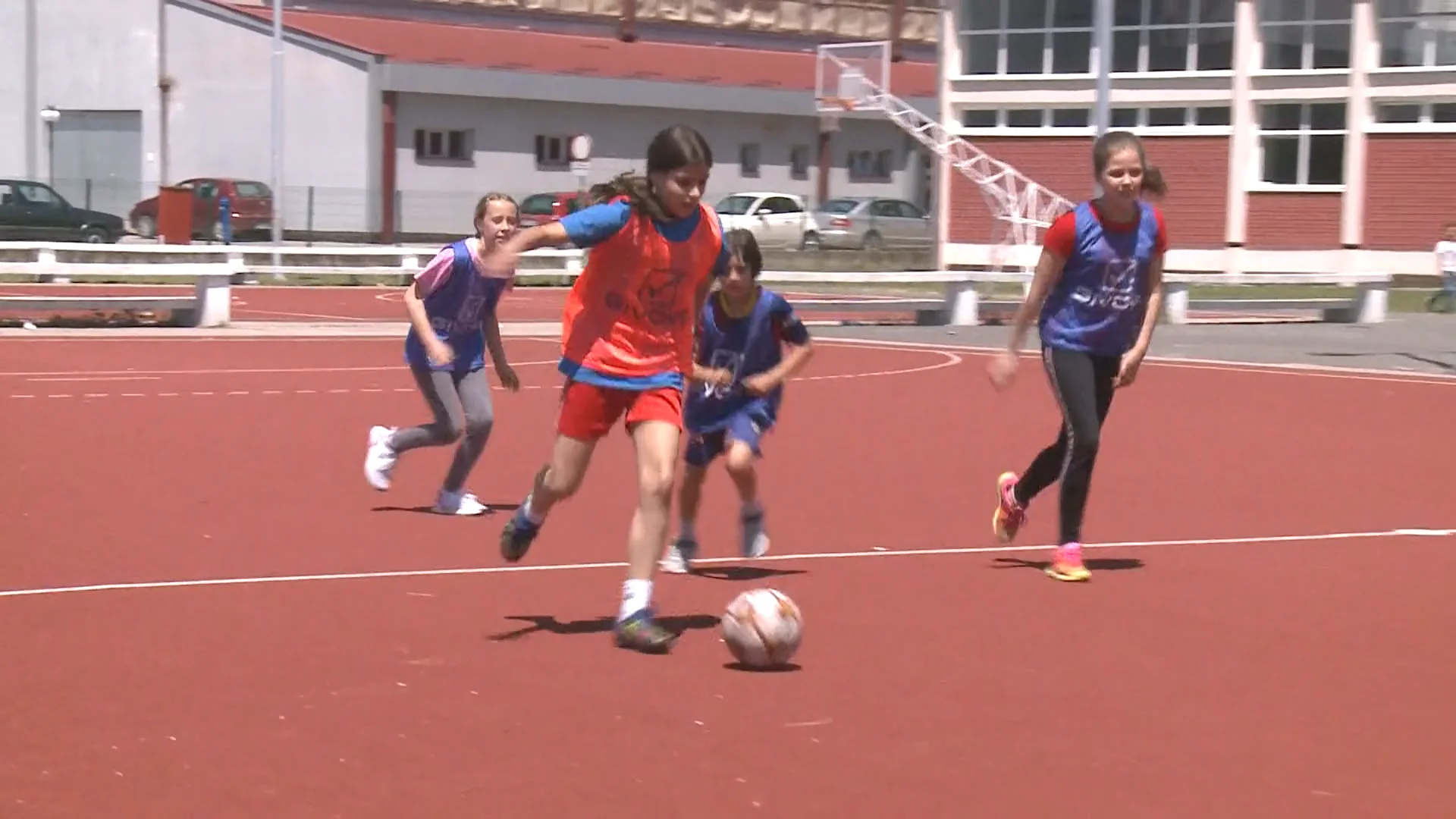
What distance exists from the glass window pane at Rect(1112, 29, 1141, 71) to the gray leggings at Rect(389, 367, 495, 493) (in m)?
39.9

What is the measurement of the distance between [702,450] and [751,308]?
28.2 inches

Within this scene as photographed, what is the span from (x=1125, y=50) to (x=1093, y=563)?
41.2m

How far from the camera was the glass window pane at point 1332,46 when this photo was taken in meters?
46.2

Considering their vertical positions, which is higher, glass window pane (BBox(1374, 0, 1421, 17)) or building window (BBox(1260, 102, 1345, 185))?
glass window pane (BBox(1374, 0, 1421, 17))

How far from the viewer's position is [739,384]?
895 centimetres

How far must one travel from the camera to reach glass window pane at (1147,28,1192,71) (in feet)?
159

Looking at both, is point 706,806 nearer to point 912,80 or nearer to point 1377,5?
point 1377,5

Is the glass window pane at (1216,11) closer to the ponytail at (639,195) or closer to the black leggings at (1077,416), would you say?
the black leggings at (1077,416)

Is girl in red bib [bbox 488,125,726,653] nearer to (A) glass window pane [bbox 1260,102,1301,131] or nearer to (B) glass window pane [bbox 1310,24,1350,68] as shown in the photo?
(B) glass window pane [bbox 1310,24,1350,68]

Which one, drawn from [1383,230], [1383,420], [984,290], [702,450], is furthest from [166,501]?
[1383,230]

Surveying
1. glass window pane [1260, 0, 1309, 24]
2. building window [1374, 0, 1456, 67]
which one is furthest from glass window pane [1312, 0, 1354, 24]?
building window [1374, 0, 1456, 67]

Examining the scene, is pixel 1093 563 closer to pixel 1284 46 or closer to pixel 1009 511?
pixel 1009 511

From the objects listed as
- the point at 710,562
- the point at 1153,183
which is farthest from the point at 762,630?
the point at 1153,183

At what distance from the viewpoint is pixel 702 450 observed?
364 inches
